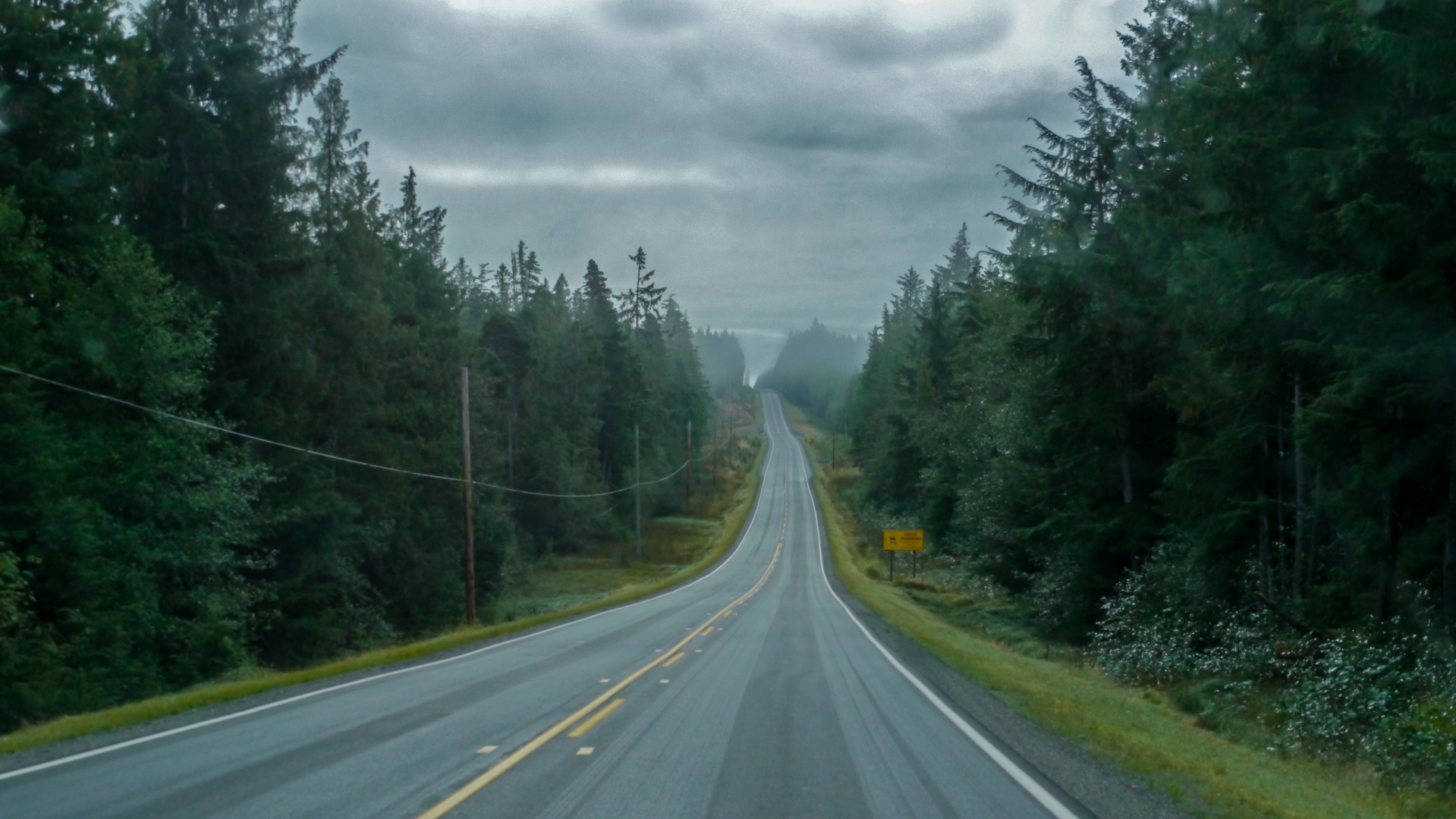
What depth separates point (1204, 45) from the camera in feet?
59.1

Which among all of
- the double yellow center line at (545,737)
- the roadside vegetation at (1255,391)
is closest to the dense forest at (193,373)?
the double yellow center line at (545,737)

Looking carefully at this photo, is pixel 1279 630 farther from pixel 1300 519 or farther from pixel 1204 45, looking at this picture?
pixel 1204 45

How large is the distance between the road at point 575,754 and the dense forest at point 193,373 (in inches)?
292

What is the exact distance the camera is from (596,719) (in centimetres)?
1187

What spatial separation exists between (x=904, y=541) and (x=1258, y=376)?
1461 inches

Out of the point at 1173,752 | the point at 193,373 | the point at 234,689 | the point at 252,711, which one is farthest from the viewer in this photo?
the point at 193,373

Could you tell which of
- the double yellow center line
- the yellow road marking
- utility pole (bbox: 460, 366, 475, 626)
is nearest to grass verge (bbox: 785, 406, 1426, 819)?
the yellow road marking

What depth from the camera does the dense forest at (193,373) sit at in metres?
20.0

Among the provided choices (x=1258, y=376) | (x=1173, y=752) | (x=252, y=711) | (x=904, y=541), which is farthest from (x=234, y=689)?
(x=904, y=541)

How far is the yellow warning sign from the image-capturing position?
53.4 m

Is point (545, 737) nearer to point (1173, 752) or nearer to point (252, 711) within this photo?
point (252, 711)

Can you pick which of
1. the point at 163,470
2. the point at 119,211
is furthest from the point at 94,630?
the point at 119,211

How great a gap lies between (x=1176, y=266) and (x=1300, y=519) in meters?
5.12

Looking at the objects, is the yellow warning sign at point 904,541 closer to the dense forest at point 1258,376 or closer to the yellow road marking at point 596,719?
the dense forest at point 1258,376
